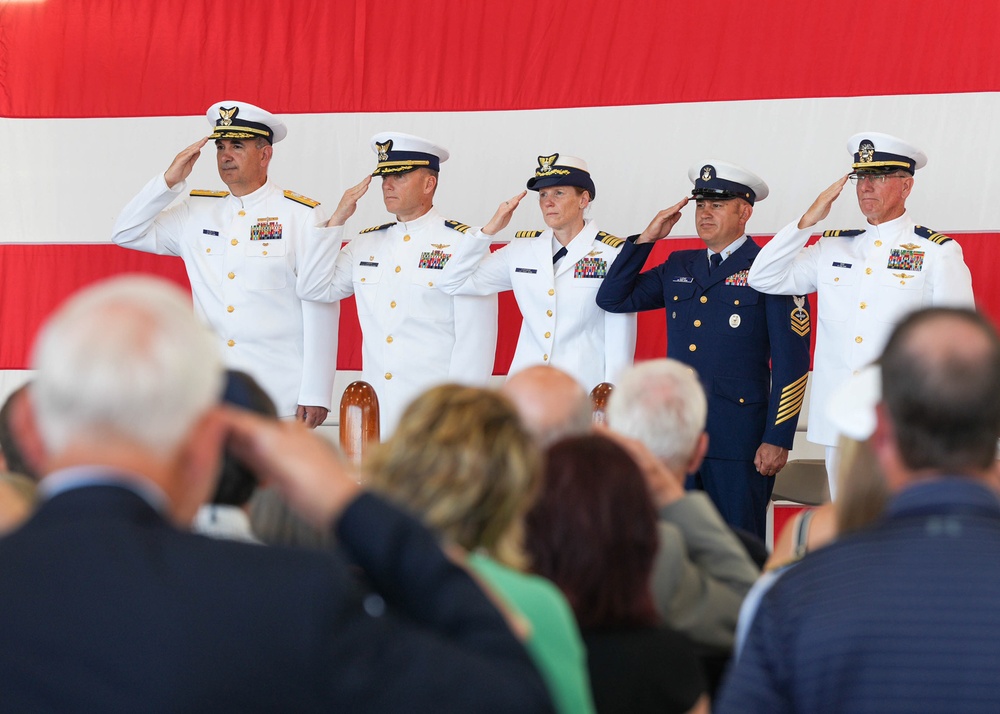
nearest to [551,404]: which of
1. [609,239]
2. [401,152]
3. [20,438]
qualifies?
[20,438]

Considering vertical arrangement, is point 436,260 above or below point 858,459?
above

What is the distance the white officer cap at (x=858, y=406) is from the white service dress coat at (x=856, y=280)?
233 centimetres

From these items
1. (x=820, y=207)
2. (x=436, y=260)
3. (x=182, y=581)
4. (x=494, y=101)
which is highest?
(x=494, y=101)

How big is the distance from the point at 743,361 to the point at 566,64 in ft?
4.19

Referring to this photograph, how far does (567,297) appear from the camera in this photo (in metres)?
3.98

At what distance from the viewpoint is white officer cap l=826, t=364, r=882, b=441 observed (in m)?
1.25

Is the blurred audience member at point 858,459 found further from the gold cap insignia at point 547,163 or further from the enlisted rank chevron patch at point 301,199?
the enlisted rank chevron patch at point 301,199

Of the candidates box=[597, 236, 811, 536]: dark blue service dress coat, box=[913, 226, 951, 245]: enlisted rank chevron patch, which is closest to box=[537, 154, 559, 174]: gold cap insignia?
box=[597, 236, 811, 536]: dark blue service dress coat

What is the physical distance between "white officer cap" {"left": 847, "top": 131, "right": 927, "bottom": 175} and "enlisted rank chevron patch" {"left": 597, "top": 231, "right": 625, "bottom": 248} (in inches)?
29.8

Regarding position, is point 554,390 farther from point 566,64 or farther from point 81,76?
point 81,76

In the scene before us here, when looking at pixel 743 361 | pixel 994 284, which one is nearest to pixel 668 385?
pixel 743 361

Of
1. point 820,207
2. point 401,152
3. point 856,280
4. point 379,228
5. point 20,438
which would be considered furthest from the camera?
point 379,228

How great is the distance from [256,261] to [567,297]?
1.03 metres

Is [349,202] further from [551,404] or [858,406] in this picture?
[858,406]
